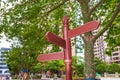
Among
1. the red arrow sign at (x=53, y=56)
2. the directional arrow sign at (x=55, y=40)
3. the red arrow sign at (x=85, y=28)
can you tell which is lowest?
the red arrow sign at (x=53, y=56)

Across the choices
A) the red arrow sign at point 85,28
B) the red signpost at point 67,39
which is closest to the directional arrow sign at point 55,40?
the red signpost at point 67,39

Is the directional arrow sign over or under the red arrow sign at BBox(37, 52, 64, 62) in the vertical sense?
over

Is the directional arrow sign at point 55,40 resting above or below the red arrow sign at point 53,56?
above

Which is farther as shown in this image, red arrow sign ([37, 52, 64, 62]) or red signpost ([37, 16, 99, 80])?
red arrow sign ([37, 52, 64, 62])

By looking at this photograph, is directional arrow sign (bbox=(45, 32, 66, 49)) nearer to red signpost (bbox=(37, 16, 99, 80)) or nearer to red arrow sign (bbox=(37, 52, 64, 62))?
red signpost (bbox=(37, 16, 99, 80))

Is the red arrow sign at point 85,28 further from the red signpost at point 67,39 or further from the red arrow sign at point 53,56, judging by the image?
the red arrow sign at point 53,56

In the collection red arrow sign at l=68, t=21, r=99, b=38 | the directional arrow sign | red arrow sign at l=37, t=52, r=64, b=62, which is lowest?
red arrow sign at l=37, t=52, r=64, b=62

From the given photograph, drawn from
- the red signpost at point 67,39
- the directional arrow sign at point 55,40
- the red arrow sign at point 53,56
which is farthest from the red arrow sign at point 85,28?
the red arrow sign at point 53,56

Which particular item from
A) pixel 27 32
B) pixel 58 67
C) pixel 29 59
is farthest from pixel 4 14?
pixel 58 67

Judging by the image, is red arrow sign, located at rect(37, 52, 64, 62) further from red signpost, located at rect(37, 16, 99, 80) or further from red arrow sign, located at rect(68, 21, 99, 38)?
red arrow sign, located at rect(68, 21, 99, 38)

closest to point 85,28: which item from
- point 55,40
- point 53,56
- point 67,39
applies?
point 67,39

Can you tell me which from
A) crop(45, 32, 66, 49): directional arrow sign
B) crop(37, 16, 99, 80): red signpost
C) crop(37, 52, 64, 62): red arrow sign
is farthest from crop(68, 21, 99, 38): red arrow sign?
crop(37, 52, 64, 62): red arrow sign

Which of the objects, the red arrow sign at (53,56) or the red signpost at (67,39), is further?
the red arrow sign at (53,56)

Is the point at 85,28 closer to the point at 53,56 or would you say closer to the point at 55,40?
the point at 55,40
